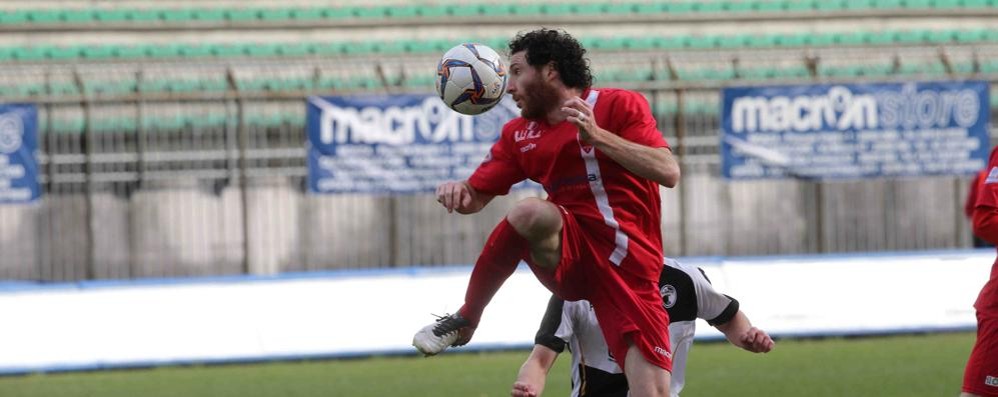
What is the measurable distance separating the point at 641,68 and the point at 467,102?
1342 centimetres

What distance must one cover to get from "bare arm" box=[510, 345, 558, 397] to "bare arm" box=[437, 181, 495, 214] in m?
0.72

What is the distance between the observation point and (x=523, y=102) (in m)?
6.57

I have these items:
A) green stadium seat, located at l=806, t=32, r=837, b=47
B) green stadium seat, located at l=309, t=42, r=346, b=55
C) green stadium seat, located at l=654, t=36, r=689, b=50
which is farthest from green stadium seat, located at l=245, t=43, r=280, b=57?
green stadium seat, located at l=806, t=32, r=837, b=47

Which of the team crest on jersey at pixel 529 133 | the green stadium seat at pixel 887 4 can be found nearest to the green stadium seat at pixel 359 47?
the green stadium seat at pixel 887 4

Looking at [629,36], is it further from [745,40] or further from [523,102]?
[523,102]

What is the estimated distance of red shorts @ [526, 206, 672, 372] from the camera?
646cm

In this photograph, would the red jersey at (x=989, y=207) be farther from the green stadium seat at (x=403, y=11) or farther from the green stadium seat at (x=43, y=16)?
the green stadium seat at (x=43, y=16)

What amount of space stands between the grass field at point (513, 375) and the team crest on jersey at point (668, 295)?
4321mm

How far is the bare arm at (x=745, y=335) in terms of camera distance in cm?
672

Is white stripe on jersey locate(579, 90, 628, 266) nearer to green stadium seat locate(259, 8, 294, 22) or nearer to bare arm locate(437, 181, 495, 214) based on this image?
bare arm locate(437, 181, 495, 214)

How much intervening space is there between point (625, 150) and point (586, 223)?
485 mm

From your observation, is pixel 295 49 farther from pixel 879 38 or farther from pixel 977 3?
pixel 977 3

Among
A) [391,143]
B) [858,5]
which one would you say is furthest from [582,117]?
[858,5]

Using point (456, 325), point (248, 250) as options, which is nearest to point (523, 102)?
point (456, 325)
